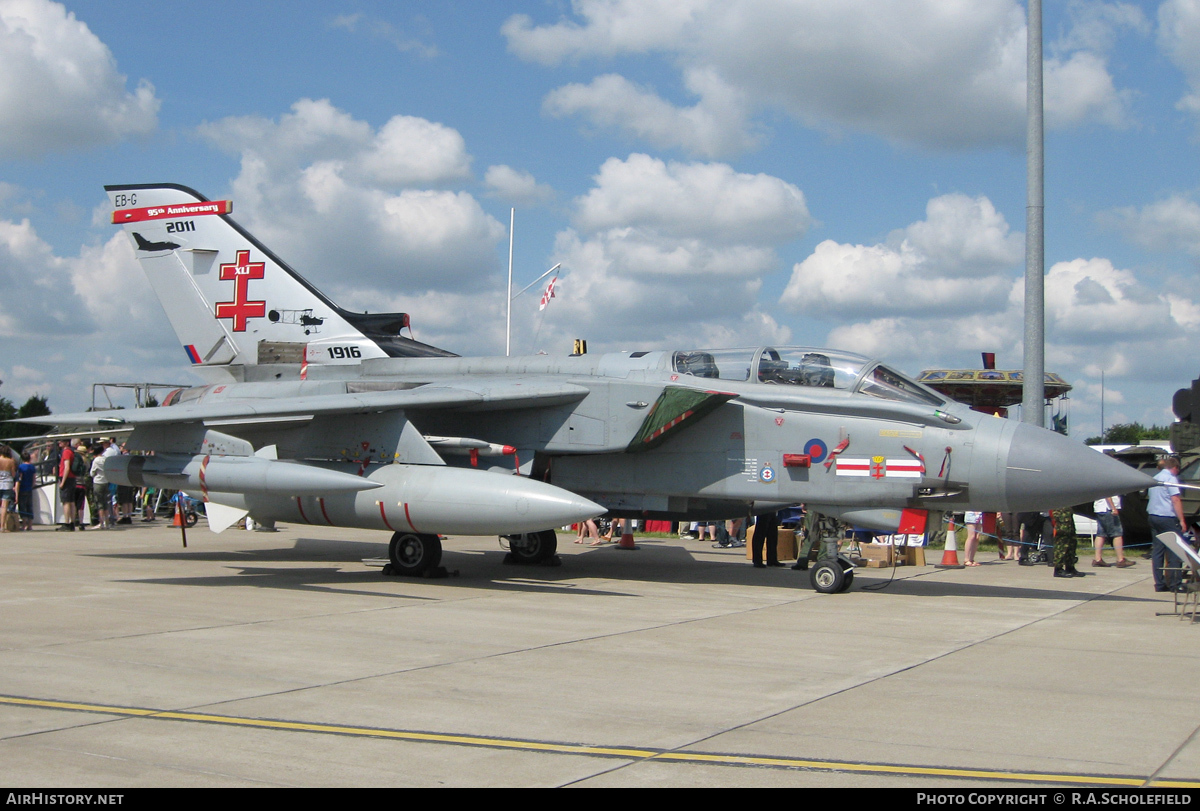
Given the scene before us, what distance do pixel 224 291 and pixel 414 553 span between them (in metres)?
5.54

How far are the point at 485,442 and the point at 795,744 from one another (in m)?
7.99

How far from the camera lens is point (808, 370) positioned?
11328 millimetres

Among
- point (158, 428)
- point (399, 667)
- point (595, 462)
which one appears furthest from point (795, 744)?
point (158, 428)

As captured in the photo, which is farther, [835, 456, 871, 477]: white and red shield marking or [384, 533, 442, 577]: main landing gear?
[384, 533, 442, 577]: main landing gear

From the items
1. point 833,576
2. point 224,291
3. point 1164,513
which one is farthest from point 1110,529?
point 224,291

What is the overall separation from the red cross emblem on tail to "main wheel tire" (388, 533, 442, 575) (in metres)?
4.72

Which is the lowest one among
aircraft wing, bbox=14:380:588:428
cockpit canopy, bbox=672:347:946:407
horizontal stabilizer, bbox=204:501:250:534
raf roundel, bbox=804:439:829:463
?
horizontal stabilizer, bbox=204:501:250:534

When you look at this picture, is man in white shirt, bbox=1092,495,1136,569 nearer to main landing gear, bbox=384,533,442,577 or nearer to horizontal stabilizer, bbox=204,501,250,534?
main landing gear, bbox=384,533,442,577

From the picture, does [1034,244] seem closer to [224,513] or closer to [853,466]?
[853,466]

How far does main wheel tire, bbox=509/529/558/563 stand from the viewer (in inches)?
556

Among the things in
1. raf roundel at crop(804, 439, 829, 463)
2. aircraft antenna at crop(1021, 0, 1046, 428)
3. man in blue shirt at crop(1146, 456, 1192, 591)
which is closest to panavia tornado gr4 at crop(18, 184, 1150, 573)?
raf roundel at crop(804, 439, 829, 463)

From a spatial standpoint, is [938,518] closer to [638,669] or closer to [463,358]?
[638,669]

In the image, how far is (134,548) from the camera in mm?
15391

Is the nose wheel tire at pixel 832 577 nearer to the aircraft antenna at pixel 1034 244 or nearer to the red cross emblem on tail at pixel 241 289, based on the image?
the aircraft antenna at pixel 1034 244
